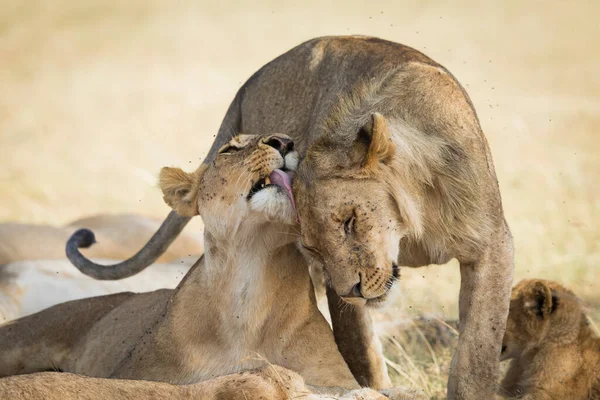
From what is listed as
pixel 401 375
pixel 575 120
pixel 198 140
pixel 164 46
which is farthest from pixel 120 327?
pixel 164 46

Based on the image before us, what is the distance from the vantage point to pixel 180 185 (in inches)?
185

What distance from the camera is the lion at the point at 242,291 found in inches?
172

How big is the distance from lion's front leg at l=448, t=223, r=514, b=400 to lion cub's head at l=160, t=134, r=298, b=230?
82 centimetres

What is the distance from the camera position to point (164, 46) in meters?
16.0

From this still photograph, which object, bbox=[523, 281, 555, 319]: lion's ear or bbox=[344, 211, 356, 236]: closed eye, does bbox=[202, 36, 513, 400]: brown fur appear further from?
bbox=[523, 281, 555, 319]: lion's ear

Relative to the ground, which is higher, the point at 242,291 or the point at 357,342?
the point at 242,291

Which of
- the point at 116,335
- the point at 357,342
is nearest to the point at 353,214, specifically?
the point at 357,342

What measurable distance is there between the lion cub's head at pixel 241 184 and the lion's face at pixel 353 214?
0.75 ft

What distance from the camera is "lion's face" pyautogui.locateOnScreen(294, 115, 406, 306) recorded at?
12.9 feet

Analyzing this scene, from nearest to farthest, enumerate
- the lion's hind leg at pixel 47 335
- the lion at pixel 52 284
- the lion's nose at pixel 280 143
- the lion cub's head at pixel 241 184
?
the lion cub's head at pixel 241 184, the lion's nose at pixel 280 143, the lion's hind leg at pixel 47 335, the lion at pixel 52 284

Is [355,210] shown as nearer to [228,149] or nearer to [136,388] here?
[228,149]

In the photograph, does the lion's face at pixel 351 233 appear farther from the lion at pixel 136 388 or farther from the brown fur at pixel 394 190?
the lion at pixel 136 388

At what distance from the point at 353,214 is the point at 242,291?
794mm

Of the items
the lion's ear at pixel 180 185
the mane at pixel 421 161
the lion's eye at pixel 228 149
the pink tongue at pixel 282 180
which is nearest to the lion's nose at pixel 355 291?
the mane at pixel 421 161
